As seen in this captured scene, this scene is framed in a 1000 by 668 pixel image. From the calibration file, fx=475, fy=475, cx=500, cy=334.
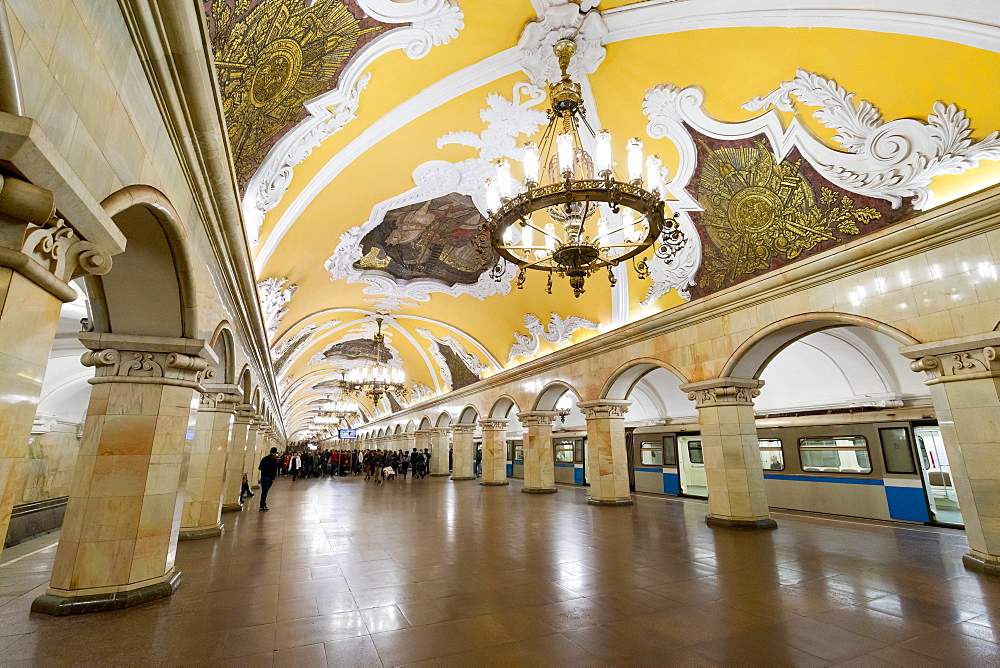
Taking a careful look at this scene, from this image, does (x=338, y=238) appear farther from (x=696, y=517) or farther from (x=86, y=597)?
(x=696, y=517)

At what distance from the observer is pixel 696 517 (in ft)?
27.3

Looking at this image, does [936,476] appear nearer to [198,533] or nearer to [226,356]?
[226,356]

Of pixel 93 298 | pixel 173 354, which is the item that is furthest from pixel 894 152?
pixel 93 298

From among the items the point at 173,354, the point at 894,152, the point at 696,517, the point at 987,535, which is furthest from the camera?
the point at 696,517

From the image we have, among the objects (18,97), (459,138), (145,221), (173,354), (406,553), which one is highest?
(459,138)

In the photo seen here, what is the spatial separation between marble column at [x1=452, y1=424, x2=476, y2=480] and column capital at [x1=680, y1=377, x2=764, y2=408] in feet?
36.8

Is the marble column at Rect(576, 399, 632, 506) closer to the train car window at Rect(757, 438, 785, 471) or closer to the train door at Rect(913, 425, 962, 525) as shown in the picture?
the train car window at Rect(757, 438, 785, 471)

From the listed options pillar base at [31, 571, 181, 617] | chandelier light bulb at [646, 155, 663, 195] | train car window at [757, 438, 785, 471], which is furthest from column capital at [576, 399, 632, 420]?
pillar base at [31, 571, 181, 617]

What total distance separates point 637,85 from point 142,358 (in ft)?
20.6

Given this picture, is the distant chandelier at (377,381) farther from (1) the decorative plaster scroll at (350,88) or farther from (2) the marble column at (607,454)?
(1) the decorative plaster scroll at (350,88)

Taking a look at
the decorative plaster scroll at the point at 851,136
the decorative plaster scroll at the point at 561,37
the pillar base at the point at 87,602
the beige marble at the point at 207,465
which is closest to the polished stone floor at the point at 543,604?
the pillar base at the point at 87,602

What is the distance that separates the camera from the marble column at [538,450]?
12.7 m

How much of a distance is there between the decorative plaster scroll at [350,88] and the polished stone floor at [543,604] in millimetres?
4260

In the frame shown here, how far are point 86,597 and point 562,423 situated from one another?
1457cm
